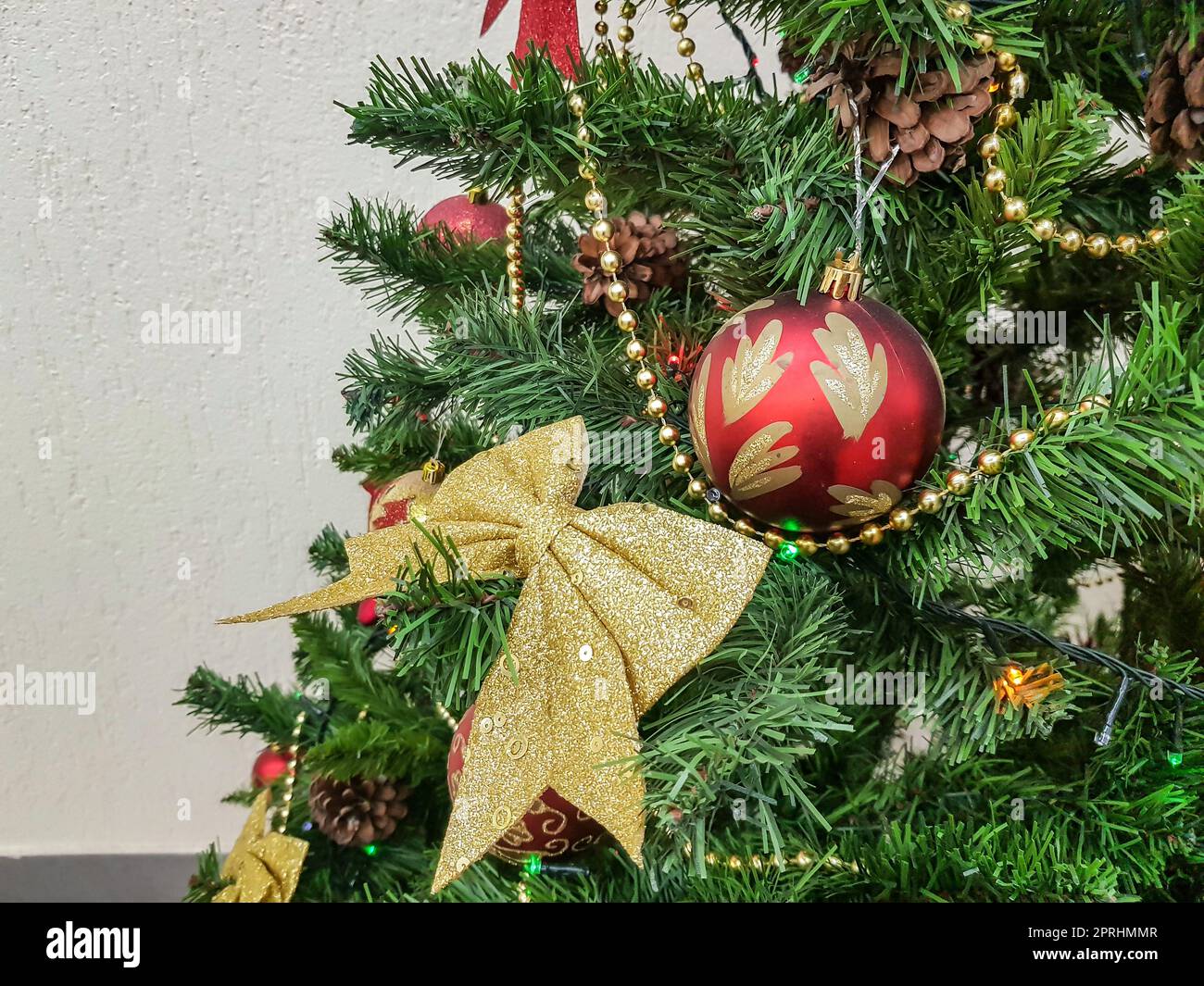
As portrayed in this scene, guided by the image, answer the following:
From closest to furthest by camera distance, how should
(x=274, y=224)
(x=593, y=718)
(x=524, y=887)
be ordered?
(x=593, y=718) < (x=524, y=887) < (x=274, y=224)

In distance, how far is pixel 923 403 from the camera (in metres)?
0.25

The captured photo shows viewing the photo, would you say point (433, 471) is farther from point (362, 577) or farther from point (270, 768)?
point (270, 768)

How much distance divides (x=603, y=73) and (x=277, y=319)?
50 cm

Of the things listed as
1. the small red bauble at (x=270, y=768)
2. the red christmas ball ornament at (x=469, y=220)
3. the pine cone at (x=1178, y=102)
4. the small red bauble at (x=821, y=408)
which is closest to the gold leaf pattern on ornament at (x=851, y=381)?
the small red bauble at (x=821, y=408)

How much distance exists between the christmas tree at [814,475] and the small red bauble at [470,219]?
0.05 meters

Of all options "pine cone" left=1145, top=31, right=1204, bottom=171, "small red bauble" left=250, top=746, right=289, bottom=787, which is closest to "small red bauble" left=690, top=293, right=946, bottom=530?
"pine cone" left=1145, top=31, right=1204, bottom=171

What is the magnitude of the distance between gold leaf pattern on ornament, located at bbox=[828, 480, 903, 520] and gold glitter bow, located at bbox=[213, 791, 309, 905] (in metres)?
0.27

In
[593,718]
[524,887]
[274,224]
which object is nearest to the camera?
[593,718]

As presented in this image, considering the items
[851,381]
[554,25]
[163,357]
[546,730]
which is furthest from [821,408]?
[163,357]

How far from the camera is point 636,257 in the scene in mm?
345

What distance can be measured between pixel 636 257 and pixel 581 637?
174 millimetres
